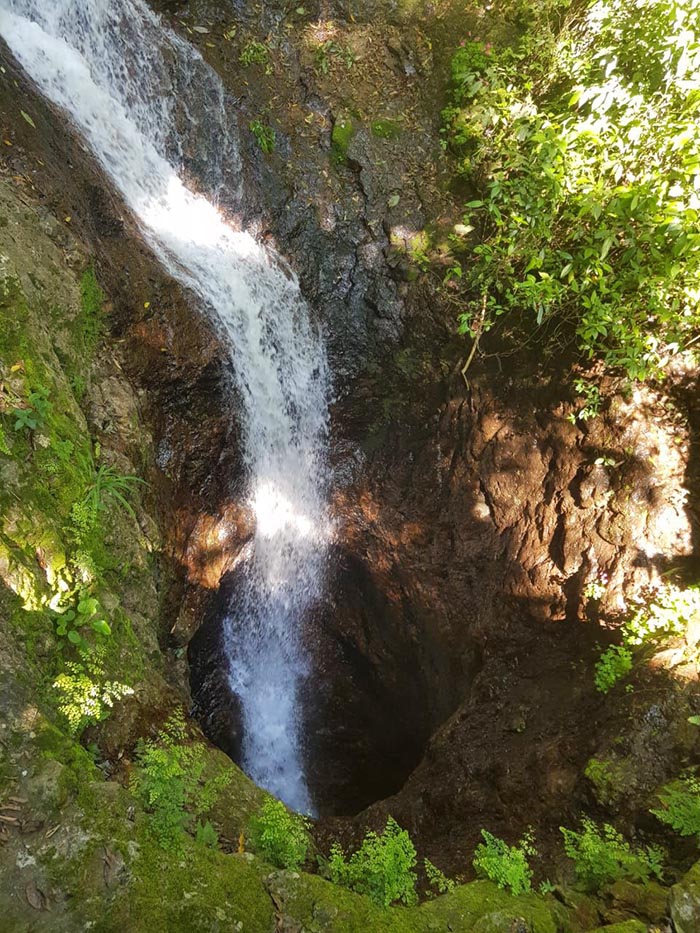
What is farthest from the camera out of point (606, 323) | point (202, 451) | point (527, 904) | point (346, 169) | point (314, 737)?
point (314, 737)

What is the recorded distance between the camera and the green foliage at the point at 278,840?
111 inches

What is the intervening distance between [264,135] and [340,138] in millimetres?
983

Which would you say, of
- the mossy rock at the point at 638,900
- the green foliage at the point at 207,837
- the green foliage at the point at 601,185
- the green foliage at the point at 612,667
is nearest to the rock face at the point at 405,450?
the green foliage at the point at 612,667

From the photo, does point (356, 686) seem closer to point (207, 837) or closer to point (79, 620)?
point (207, 837)

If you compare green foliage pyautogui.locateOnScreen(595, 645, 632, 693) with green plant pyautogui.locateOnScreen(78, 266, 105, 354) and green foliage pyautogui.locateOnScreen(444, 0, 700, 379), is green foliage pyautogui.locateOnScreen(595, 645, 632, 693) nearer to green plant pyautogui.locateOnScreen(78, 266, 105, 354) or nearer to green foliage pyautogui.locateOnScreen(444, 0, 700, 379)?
green foliage pyautogui.locateOnScreen(444, 0, 700, 379)

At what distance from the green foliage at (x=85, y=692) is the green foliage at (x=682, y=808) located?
11.4 feet

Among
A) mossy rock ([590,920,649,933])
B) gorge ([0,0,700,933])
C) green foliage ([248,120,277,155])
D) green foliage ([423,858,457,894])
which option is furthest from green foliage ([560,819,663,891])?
green foliage ([248,120,277,155])

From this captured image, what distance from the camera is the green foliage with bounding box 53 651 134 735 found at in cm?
274

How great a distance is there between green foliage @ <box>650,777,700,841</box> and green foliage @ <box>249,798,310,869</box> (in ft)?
7.56

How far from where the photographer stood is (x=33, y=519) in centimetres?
299

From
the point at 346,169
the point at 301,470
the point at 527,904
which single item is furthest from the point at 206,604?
the point at 346,169

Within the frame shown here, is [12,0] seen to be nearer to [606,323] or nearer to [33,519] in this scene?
[33,519]

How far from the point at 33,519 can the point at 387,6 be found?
314 inches

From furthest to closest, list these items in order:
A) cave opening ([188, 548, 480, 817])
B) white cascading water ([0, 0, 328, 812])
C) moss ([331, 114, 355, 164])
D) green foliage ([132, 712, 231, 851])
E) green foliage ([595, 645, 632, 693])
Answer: moss ([331, 114, 355, 164]) < cave opening ([188, 548, 480, 817]) < white cascading water ([0, 0, 328, 812]) < green foliage ([595, 645, 632, 693]) < green foliage ([132, 712, 231, 851])
